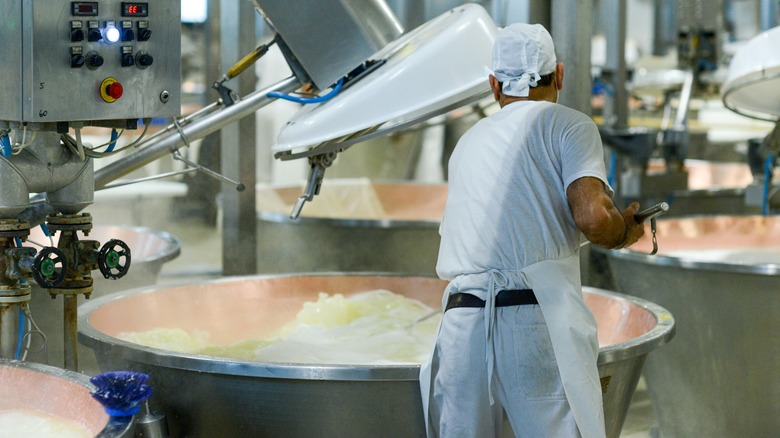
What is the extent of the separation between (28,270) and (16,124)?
0.93 ft

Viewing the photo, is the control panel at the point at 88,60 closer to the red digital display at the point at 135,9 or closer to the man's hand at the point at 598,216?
the red digital display at the point at 135,9

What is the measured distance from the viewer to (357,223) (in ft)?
13.5

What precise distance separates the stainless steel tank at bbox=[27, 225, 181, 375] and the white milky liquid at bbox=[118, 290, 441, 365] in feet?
1.35

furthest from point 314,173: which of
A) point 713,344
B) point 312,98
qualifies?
point 713,344

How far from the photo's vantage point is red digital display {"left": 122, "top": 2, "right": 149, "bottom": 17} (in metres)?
2.13

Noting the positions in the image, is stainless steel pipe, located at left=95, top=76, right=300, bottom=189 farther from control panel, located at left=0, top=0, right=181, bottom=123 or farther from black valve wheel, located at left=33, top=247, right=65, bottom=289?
black valve wheel, located at left=33, top=247, right=65, bottom=289

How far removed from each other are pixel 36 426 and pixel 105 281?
1574 mm

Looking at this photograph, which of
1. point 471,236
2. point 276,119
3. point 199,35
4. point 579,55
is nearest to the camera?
point 471,236

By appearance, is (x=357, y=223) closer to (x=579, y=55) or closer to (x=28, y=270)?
(x=579, y=55)

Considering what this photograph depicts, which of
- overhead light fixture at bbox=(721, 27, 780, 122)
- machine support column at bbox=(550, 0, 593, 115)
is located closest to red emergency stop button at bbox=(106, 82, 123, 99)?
machine support column at bbox=(550, 0, 593, 115)

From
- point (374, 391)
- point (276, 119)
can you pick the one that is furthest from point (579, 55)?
point (276, 119)

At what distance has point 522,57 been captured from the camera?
7.07ft

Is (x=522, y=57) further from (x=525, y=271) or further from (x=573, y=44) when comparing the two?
(x=573, y=44)

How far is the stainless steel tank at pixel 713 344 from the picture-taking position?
10.8ft
